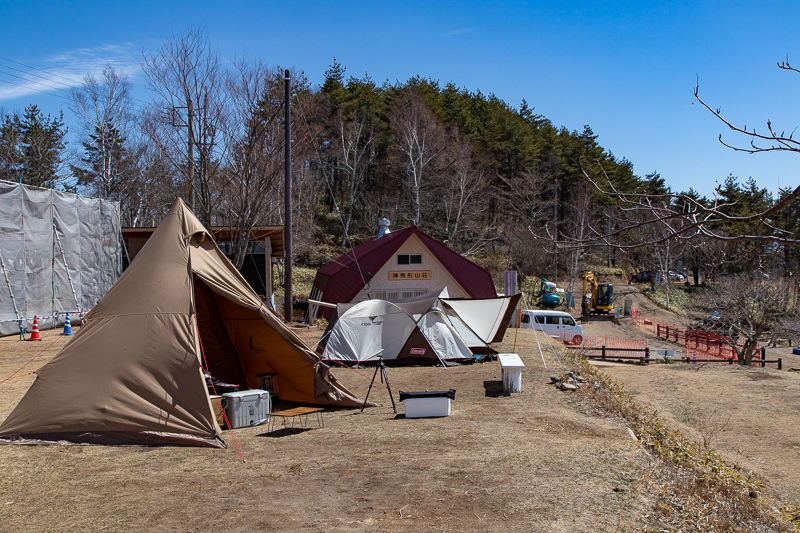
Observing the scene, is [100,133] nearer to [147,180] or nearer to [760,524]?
[147,180]

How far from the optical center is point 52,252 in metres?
18.8

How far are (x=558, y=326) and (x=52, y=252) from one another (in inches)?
800

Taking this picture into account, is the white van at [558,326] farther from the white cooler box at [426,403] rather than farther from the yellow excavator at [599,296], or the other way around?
the white cooler box at [426,403]

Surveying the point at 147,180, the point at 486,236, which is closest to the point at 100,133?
the point at 147,180

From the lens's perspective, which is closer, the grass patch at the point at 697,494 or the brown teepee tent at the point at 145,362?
the grass patch at the point at 697,494

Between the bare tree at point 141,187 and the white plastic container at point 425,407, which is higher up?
the bare tree at point 141,187

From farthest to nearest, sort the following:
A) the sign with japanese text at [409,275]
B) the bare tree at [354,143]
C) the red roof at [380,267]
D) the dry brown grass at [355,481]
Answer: the bare tree at [354,143], the sign with japanese text at [409,275], the red roof at [380,267], the dry brown grass at [355,481]

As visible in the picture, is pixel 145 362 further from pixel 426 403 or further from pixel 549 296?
pixel 549 296

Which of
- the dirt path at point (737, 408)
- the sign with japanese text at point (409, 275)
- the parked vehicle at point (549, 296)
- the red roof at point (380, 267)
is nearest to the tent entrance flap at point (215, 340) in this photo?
the dirt path at point (737, 408)

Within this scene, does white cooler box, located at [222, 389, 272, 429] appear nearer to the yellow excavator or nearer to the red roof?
the red roof

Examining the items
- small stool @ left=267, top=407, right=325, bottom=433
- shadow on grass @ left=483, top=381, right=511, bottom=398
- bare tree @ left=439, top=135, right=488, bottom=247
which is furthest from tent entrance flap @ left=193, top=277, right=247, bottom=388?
bare tree @ left=439, top=135, right=488, bottom=247

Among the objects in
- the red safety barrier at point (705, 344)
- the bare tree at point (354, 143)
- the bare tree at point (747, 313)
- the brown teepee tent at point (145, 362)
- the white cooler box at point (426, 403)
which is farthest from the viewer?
the bare tree at point (354, 143)

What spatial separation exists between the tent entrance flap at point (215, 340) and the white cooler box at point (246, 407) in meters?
2.23

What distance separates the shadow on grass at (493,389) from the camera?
1066 cm
